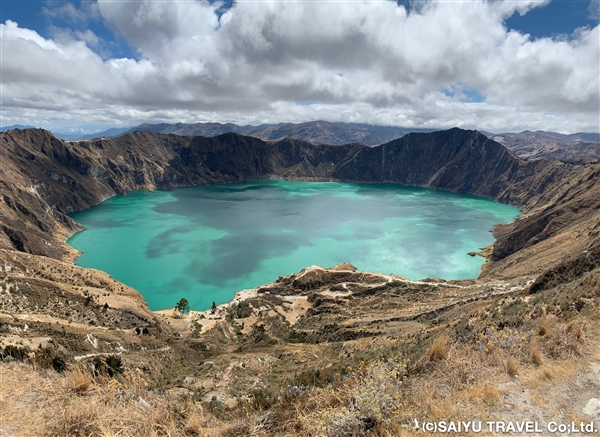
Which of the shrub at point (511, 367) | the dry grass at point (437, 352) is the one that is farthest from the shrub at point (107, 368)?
the shrub at point (511, 367)

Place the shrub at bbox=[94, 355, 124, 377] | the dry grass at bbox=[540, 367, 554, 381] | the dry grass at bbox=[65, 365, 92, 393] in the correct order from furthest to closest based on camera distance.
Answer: the shrub at bbox=[94, 355, 124, 377] < the dry grass at bbox=[540, 367, 554, 381] < the dry grass at bbox=[65, 365, 92, 393]

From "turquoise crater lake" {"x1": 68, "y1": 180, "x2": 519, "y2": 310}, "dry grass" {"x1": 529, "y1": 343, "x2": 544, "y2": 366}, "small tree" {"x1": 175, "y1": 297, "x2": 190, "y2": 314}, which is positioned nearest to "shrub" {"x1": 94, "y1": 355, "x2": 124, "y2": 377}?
"dry grass" {"x1": 529, "y1": 343, "x2": 544, "y2": 366}

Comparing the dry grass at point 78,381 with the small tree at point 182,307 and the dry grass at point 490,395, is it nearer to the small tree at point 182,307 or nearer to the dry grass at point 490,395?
the dry grass at point 490,395

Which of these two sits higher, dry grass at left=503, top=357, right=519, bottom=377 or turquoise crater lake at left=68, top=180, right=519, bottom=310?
dry grass at left=503, top=357, right=519, bottom=377

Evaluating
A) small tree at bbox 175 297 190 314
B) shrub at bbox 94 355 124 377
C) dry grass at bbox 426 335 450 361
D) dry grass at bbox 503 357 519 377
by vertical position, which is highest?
dry grass at bbox 503 357 519 377

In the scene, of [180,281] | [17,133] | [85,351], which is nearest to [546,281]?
[85,351]

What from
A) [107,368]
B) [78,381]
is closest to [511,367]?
[78,381]

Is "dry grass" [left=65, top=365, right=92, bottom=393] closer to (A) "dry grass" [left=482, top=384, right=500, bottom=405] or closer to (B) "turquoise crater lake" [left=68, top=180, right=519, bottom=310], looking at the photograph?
(A) "dry grass" [left=482, top=384, right=500, bottom=405]

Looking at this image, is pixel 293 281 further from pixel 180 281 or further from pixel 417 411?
pixel 417 411
